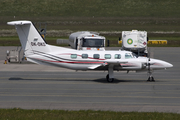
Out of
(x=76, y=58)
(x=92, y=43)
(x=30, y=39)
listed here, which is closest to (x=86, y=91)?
(x=76, y=58)

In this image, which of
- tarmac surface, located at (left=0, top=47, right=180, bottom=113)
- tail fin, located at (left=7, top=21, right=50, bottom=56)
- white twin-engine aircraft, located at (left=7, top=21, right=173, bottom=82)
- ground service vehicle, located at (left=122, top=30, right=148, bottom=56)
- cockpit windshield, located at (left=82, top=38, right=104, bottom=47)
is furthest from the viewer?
ground service vehicle, located at (left=122, top=30, right=148, bottom=56)

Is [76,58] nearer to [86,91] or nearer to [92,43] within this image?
[86,91]

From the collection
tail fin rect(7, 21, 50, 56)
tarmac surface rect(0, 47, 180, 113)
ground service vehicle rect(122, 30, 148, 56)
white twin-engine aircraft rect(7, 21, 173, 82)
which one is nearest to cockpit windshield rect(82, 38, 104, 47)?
ground service vehicle rect(122, 30, 148, 56)

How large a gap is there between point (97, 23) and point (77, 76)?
278 ft

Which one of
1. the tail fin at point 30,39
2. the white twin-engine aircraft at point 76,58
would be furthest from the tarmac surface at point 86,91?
the tail fin at point 30,39

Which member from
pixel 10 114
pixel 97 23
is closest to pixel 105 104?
pixel 10 114

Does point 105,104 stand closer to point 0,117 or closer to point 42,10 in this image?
point 0,117

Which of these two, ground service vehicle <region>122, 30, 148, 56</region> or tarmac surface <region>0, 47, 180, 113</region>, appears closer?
tarmac surface <region>0, 47, 180, 113</region>

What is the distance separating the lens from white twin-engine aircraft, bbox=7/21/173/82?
2525 centimetres

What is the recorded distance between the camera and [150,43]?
61.9 meters

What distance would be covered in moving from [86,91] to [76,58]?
423 cm

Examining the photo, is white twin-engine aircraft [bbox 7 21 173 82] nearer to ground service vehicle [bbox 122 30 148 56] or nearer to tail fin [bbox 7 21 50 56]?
tail fin [bbox 7 21 50 56]

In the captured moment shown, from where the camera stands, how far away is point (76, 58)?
83.6 ft

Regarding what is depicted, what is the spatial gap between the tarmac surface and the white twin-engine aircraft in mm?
1220
